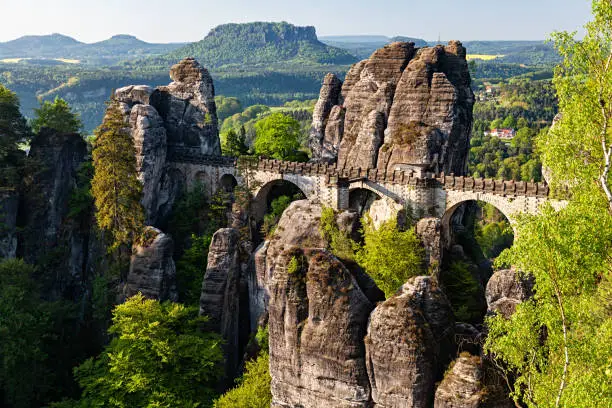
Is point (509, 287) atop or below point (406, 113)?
below

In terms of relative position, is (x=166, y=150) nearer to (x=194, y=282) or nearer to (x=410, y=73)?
(x=194, y=282)

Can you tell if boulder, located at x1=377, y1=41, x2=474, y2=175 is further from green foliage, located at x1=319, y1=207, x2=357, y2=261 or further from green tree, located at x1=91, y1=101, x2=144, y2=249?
green tree, located at x1=91, y1=101, x2=144, y2=249

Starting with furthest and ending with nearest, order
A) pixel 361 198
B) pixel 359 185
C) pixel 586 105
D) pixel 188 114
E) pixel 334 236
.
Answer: pixel 188 114 < pixel 361 198 < pixel 359 185 < pixel 334 236 < pixel 586 105

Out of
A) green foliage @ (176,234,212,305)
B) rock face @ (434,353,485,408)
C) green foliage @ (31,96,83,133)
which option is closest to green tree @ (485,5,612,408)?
rock face @ (434,353,485,408)

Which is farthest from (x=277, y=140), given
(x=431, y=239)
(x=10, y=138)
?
(x=431, y=239)

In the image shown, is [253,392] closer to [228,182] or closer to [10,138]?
[228,182]

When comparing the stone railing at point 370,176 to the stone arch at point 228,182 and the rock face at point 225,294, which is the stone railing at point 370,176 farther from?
the rock face at point 225,294

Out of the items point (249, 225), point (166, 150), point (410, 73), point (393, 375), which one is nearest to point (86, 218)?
point (166, 150)

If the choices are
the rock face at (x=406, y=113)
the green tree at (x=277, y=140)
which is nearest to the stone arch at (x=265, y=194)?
the rock face at (x=406, y=113)
